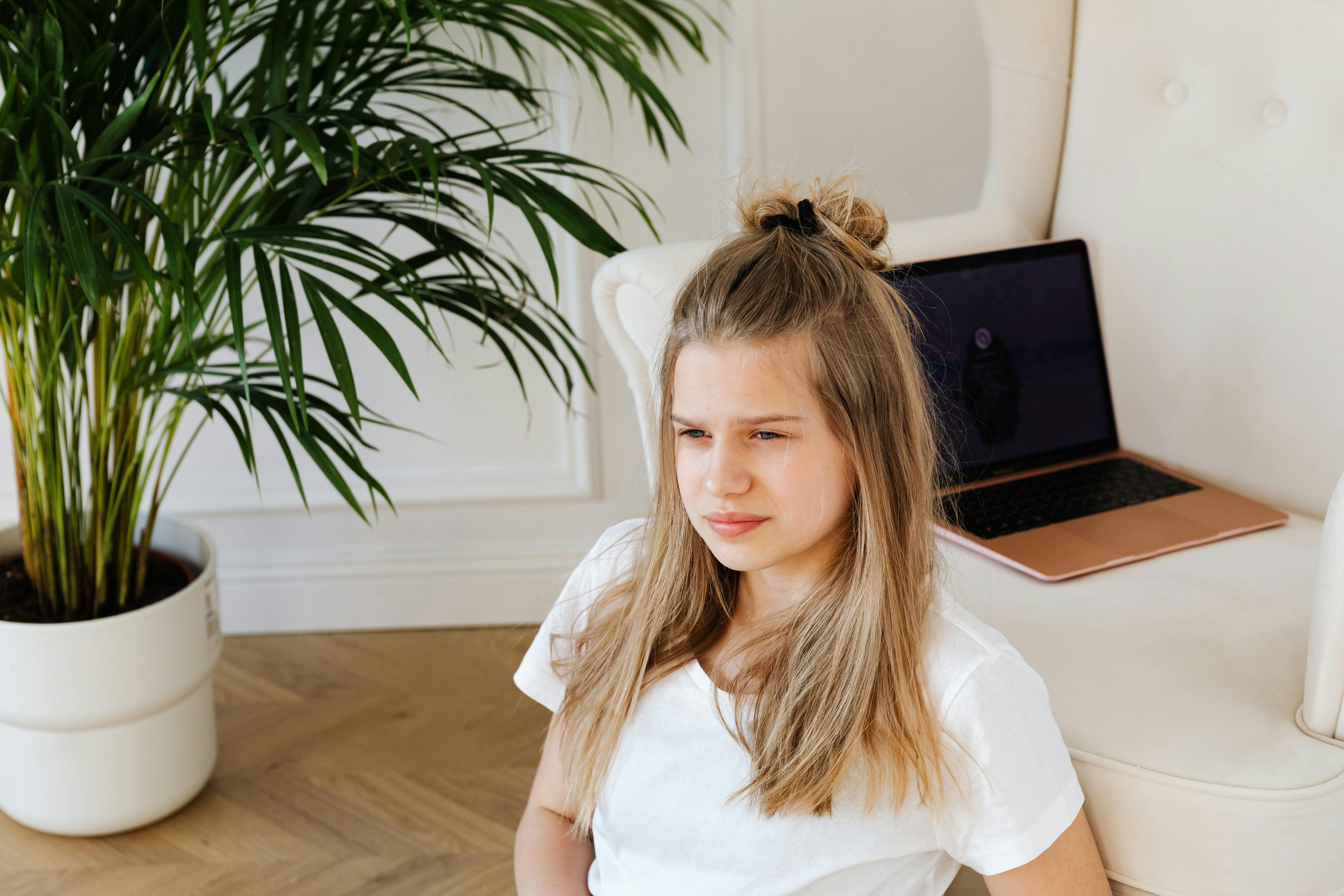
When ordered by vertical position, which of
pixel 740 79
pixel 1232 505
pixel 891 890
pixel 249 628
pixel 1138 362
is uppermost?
pixel 740 79

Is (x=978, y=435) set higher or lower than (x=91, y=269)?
lower

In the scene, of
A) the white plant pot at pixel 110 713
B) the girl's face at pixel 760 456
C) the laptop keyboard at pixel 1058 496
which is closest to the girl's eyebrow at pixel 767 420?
the girl's face at pixel 760 456

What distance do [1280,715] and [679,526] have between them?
1.48ft

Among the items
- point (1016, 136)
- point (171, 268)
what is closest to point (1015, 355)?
point (1016, 136)

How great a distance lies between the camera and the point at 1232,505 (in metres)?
1.16

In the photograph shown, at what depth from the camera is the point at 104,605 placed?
126 centimetres

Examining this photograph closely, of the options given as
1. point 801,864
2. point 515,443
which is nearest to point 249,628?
point 515,443

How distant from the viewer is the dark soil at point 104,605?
1.26m

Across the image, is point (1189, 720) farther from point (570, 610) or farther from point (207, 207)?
point (207, 207)

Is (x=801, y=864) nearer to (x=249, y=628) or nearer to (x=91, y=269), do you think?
(x=91, y=269)

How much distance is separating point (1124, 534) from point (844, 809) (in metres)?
0.51

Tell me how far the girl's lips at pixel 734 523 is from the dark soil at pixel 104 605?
80cm

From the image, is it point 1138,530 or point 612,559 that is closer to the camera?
point 612,559

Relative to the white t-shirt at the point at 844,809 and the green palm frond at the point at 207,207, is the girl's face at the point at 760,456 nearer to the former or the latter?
the white t-shirt at the point at 844,809
